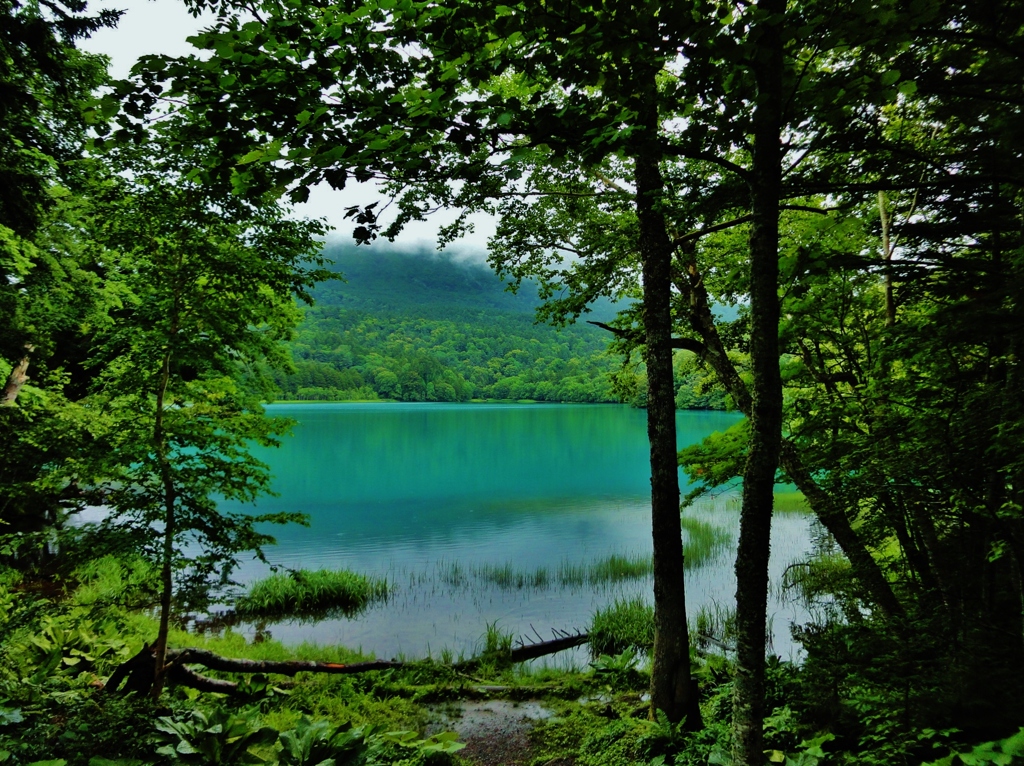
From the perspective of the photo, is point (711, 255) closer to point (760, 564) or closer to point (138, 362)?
point (760, 564)

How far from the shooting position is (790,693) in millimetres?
4832

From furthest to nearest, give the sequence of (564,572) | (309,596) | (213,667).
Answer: (564,572) < (309,596) < (213,667)

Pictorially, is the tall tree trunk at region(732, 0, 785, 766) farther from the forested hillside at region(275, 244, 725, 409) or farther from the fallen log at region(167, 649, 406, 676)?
the forested hillside at region(275, 244, 725, 409)

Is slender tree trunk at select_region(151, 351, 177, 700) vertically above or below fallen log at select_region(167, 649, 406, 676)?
above

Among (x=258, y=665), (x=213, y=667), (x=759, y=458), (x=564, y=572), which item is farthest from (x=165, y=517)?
(x=564, y=572)

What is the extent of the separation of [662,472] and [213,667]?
5.56 metres

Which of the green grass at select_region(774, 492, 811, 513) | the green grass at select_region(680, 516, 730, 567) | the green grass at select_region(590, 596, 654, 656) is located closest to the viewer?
the green grass at select_region(590, 596, 654, 656)

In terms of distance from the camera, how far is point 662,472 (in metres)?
5.38

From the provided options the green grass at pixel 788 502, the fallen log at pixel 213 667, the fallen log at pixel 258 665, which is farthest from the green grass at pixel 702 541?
the fallen log at pixel 258 665

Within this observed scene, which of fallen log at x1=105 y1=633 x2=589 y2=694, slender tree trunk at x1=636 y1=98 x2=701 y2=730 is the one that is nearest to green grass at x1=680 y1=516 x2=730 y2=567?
fallen log at x1=105 y1=633 x2=589 y2=694

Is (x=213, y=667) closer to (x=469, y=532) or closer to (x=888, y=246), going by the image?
(x=888, y=246)

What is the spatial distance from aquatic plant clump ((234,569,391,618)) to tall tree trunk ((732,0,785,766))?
10.1 m

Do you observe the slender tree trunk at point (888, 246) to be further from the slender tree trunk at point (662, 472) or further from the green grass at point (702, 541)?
the green grass at point (702, 541)

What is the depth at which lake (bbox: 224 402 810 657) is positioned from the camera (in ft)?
36.1
